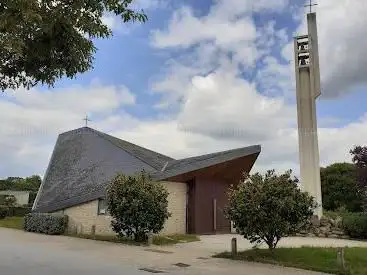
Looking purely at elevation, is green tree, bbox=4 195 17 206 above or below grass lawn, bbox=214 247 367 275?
above

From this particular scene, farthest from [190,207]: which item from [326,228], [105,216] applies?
[326,228]

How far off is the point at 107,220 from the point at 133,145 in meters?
8.85

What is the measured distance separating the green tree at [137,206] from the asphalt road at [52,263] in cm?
313

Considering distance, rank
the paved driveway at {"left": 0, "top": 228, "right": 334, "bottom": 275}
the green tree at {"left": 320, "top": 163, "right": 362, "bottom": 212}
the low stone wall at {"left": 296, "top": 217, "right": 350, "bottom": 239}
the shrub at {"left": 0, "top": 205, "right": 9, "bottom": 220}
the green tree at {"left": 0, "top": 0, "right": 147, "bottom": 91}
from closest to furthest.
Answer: the green tree at {"left": 0, "top": 0, "right": 147, "bottom": 91} → the paved driveway at {"left": 0, "top": 228, "right": 334, "bottom": 275} → the low stone wall at {"left": 296, "top": 217, "right": 350, "bottom": 239} → the shrub at {"left": 0, "top": 205, "right": 9, "bottom": 220} → the green tree at {"left": 320, "top": 163, "right": 362, "bottom": 212}

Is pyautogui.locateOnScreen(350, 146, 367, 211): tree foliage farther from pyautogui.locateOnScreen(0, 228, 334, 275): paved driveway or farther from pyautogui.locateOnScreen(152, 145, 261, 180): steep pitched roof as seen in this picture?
pyautogui.locateOnScreen(0, 228, 334, 275): paved driveway

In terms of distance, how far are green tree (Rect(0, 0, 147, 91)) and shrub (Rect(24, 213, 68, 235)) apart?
16.3 metres

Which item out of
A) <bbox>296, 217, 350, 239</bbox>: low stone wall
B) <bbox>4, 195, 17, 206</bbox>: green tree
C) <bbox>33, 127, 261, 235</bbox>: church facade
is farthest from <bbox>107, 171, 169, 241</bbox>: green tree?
<bbox>4, 195, 17, 206</bbox>: green tree

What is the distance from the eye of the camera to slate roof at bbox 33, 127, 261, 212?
2459 cm

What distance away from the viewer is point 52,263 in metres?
12.8

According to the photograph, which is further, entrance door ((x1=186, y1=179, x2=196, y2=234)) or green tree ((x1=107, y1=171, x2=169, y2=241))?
entrance door ((x1=186, y1=179, x2=196, y2=234))

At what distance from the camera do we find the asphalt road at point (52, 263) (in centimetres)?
1140

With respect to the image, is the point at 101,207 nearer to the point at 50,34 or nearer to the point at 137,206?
the point at 137,206

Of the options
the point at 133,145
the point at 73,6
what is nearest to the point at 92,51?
the point at 73,6

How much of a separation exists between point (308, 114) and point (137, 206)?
12624 millimetres
